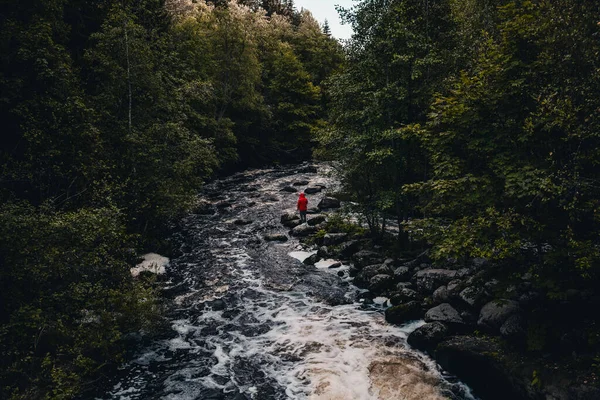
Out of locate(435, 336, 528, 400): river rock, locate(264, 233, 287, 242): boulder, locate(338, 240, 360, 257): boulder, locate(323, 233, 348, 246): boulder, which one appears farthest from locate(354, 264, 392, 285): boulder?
locate(264, 233, 287, 242): boulder

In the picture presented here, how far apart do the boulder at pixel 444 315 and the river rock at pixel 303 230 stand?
12423mm

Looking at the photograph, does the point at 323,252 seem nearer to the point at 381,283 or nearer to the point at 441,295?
the point at 381,283

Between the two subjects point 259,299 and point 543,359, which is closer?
point 543,359

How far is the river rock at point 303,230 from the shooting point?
984 inches

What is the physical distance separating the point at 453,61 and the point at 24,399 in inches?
805

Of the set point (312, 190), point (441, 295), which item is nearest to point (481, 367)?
point (441, 295)

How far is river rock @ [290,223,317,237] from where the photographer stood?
2500 centimetres

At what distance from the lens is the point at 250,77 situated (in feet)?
154

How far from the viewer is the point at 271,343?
13250 millimetres

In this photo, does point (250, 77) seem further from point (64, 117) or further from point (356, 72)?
point (64, 117)

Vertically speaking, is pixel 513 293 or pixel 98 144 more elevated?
pixel 98 144

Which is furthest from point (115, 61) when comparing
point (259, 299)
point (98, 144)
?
point (259, 299)

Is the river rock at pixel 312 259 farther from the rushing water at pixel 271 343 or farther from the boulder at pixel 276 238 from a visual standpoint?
the boulder at pixel 276 238

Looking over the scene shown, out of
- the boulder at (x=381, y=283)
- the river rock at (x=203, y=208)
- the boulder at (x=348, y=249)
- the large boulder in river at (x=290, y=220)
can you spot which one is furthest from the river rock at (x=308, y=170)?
the boulder at (x=381, y=283)
